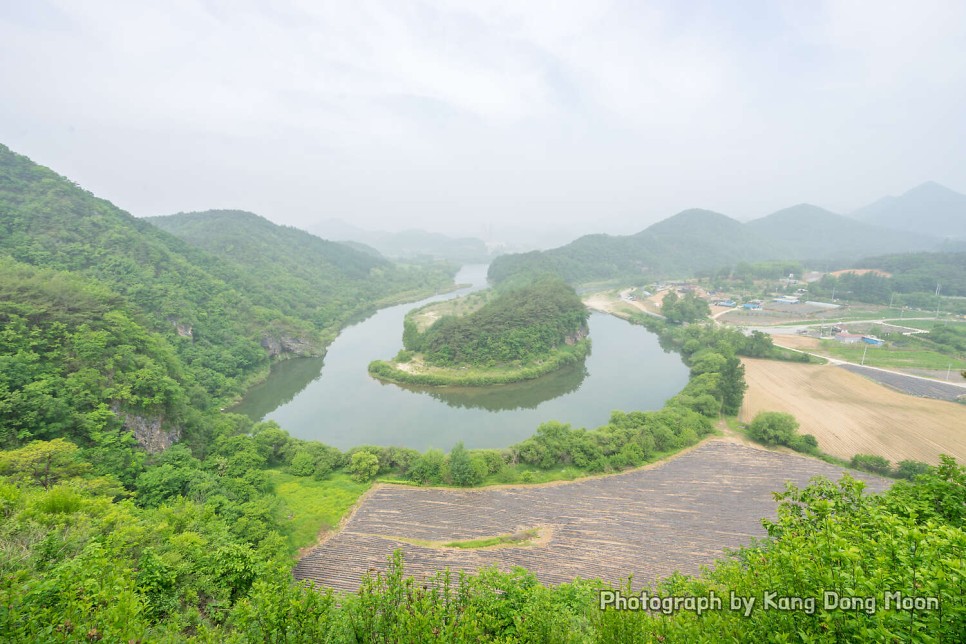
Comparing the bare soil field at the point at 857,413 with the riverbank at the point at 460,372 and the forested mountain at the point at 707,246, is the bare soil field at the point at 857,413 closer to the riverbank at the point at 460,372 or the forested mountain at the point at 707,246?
the riverbank at the point at 460,372

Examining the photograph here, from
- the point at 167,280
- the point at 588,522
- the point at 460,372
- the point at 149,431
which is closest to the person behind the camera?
the point at 588,522

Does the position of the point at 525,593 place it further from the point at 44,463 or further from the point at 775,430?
the point at 775,430

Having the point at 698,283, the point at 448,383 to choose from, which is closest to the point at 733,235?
the point at 698,283

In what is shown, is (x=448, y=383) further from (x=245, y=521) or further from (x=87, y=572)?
(x=87, y=572)

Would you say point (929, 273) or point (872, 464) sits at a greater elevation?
point (929, 273)

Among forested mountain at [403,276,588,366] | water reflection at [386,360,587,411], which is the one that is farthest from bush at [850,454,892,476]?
forested mountain at [403,276,588,366]

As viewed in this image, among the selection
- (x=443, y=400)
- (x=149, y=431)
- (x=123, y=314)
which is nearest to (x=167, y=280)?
(x=123, y=314)

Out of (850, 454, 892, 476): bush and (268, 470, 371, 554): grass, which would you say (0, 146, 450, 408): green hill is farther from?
(850, 454, 892, 476): bush
